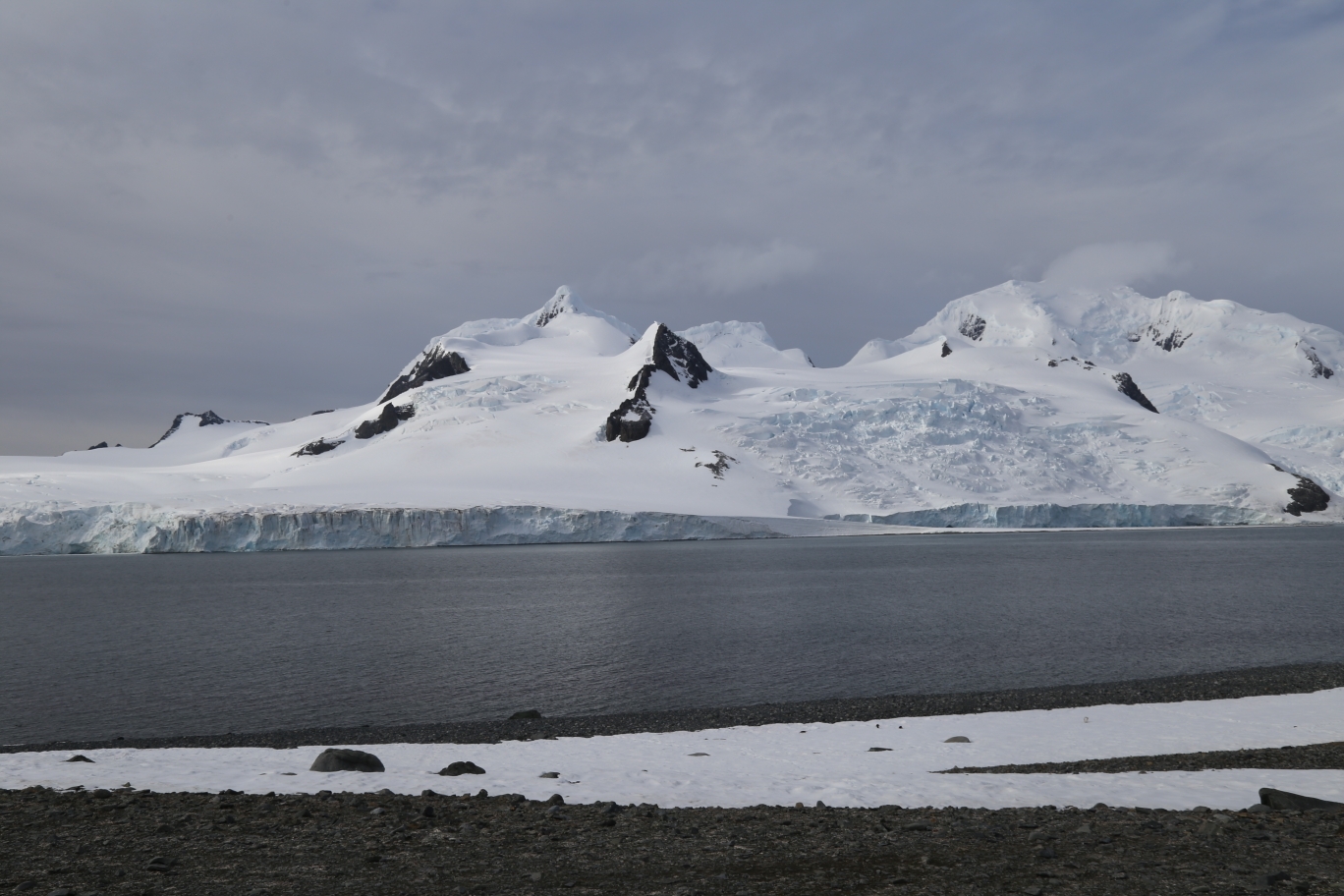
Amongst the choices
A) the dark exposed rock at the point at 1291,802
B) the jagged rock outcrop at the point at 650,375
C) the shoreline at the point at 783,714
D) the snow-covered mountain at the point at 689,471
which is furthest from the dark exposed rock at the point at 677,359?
the dark exposed rock at the point at 1291,802

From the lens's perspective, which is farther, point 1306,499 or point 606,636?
point 1306,499

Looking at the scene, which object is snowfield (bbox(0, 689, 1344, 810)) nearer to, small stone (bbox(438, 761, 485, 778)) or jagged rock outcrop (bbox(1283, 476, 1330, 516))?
small stone (bbox(438, 761, 485, 778))

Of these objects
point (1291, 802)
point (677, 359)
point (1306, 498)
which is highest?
point (677, 359)

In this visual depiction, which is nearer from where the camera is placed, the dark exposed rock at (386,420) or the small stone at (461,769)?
the small stone at (461,769)

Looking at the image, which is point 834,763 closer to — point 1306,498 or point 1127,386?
point 1306,498

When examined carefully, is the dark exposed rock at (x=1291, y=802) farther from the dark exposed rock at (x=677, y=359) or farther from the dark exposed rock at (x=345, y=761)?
the dark exposed rock at (x=677, y=359)

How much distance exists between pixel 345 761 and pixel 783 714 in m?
11.4

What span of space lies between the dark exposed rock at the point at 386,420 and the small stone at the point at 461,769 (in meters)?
150

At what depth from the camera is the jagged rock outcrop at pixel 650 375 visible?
146625 mm

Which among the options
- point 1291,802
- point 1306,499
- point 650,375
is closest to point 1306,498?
point 1306,499

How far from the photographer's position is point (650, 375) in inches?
6412

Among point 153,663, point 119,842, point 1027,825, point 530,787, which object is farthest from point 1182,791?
point 153,663

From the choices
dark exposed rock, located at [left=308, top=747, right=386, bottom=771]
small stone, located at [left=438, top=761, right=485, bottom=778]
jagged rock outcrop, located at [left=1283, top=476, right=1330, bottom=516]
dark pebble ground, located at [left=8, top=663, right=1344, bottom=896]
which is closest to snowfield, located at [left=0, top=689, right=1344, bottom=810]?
small stone, located at [left=438, top=761, right=485, bottom=778]

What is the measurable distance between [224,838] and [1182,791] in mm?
12727
